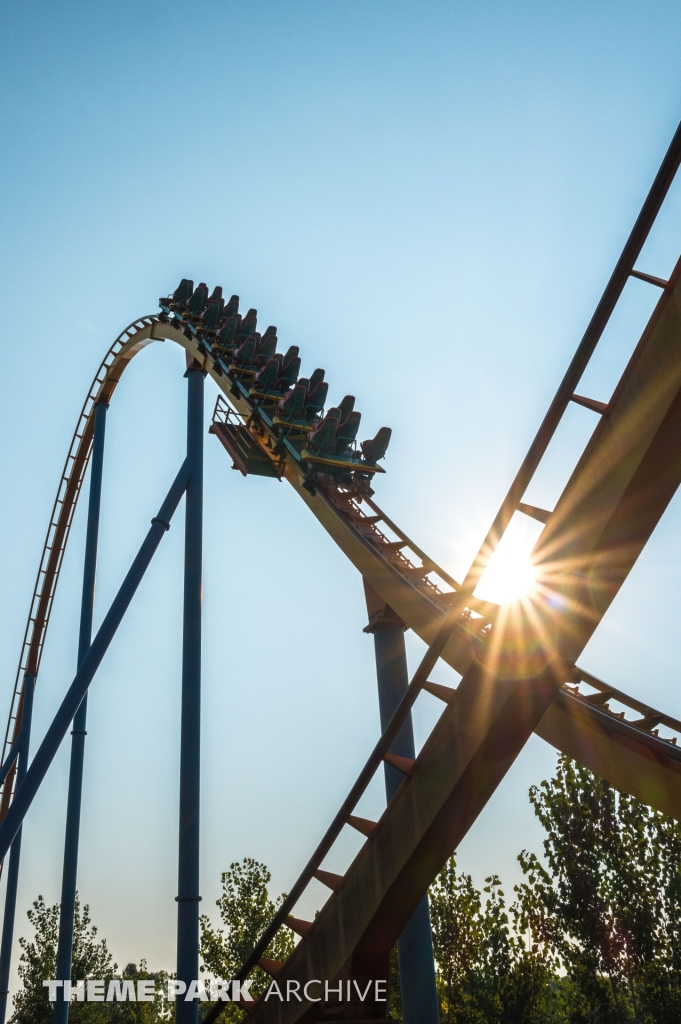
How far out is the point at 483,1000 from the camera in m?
16.3

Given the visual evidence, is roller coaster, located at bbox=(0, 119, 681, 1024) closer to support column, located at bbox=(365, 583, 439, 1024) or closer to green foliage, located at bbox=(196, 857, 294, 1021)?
support column, located at bbox=(365, 583, 439, 1024)

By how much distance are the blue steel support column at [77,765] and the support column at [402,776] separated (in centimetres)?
332

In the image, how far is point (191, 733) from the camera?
20.4ft

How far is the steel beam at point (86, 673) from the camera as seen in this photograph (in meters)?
6.35

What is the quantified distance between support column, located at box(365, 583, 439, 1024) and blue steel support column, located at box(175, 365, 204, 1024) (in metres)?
1.40

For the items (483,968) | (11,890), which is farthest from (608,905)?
(11,890)

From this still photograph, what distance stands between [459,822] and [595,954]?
12916mm

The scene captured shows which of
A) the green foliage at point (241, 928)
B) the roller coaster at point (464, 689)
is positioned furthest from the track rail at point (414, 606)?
the green foliage at point (241, 928)

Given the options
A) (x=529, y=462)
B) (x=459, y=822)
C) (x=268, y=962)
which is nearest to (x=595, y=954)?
(x=268, y=962)

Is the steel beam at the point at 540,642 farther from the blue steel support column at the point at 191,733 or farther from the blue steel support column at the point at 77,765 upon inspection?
the blue steel support column at the point at 77,765

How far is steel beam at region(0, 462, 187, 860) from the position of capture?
6352 millimetres

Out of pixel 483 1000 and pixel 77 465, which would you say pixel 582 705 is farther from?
pixel 483 1000

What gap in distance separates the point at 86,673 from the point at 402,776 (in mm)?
2859

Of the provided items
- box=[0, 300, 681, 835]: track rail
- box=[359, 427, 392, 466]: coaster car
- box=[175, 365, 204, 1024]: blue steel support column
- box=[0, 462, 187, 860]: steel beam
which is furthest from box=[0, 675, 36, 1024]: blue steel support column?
box=[359, 427, 392, 466]: coaster car
